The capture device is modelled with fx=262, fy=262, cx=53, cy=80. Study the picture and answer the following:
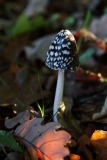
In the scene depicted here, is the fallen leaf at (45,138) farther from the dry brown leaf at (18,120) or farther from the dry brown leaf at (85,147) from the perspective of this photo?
the dry brown leaf at (85,147)

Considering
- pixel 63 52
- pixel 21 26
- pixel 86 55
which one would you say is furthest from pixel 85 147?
pixel 21 26

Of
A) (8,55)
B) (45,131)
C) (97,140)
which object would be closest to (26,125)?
(45,131)

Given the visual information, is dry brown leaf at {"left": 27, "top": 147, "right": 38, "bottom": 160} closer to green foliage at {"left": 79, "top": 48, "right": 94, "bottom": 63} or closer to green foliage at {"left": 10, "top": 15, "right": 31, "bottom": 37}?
green foliage at {"left": 79, "top": 48, "right": 94, "bottom": 63}

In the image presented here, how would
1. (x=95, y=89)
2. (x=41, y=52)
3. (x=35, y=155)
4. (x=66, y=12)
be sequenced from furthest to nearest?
(x=66, y=12) < (x=41, y=52) < (x=95, y=89) < (x=35, y=155)

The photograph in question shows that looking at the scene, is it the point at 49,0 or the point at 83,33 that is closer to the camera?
the point at 83,33

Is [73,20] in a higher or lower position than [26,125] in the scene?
higher

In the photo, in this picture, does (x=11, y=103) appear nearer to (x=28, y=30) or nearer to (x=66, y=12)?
(x=28, y=30)
